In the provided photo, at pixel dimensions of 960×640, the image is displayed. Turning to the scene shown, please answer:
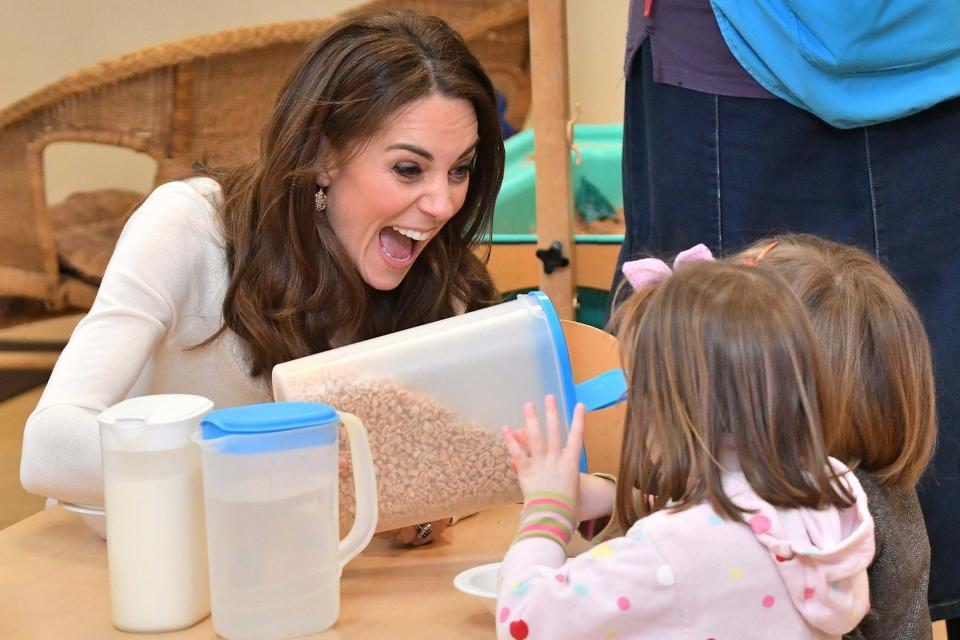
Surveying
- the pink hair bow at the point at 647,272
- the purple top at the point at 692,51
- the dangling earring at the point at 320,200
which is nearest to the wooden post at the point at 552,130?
the purple top at the point at 692,51

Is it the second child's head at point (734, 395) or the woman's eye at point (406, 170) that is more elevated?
the woman's eye at point (406, 170)

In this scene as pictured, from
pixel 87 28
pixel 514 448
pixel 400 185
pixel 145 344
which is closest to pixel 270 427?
pixel 514 448

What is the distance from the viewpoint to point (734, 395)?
81 cm

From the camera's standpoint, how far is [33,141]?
125 inches

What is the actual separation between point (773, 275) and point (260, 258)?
0.71 m

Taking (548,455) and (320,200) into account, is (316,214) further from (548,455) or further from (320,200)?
(548,455)

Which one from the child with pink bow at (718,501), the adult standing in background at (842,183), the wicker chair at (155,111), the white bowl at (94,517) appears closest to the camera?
the child with pink bow at (718,501)

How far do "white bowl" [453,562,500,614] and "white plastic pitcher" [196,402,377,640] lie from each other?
0.36ft

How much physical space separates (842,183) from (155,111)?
7.28ft

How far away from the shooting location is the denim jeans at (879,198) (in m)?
1.30

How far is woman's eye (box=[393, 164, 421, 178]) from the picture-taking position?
1.33 metres

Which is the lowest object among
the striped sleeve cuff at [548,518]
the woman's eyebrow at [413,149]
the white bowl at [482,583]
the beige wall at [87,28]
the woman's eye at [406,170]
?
the white bowl at [482,583]

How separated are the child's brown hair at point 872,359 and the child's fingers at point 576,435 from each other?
200 mm

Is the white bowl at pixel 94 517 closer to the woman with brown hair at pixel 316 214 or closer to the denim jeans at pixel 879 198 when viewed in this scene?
the woman with brown hair at pixel 316 214
